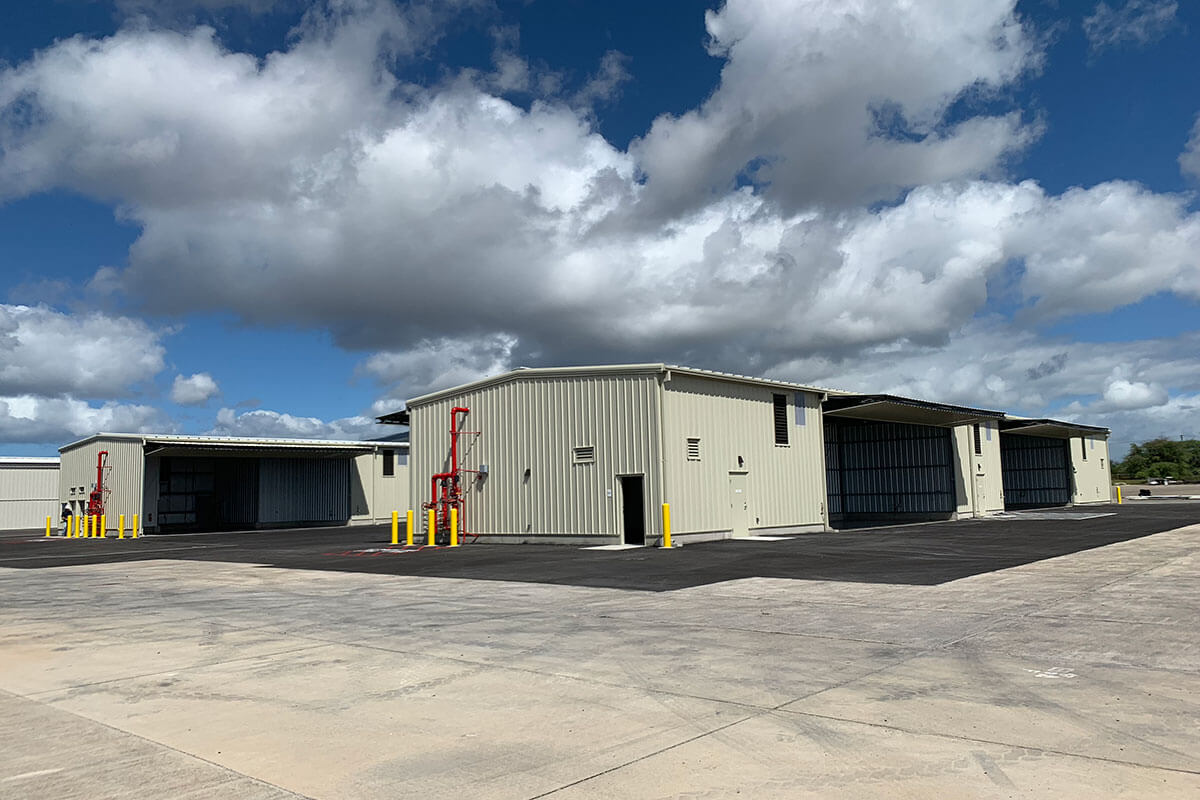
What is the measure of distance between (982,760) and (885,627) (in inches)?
200

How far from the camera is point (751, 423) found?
3002cm

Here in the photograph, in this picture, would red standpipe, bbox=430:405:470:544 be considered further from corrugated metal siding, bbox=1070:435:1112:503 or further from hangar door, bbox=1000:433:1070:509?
corrugated metal siding, bbox=1070:435:1112:503

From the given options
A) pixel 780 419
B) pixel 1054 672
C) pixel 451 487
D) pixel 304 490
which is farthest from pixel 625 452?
pixel 304 490

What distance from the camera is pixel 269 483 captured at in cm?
5019

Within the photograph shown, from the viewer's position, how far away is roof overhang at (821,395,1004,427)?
111ft

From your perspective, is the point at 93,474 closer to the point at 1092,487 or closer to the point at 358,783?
the point at 358,783

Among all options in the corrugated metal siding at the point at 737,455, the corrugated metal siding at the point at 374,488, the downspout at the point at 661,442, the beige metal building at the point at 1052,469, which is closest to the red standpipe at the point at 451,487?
the downspout at the point at 661,442

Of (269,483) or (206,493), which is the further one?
(206,493)

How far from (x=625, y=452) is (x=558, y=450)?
235 centimetres

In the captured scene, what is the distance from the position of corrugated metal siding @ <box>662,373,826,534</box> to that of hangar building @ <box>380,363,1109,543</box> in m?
0.05

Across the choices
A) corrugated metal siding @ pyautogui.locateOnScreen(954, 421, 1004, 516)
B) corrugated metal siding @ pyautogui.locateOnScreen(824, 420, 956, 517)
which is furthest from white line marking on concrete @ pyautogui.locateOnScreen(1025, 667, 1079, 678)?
corrugated metal siding @ pyautogui.locateOnScreen(954, 421, 1004, 516)

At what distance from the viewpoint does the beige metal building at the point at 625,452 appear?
26.6m

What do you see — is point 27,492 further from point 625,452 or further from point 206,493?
point 625,452

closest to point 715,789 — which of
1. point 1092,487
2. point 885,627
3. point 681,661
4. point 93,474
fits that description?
point 681,661
